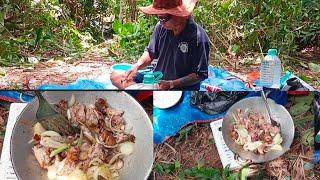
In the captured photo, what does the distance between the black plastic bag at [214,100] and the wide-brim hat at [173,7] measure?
1.60ft

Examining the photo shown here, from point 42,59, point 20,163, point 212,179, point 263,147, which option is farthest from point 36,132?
point 42,59

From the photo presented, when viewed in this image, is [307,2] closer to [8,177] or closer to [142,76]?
[142,76]

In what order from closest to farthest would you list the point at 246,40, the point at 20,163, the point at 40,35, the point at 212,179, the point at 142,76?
1. the point at 20,163
2. the point at 212,179
3. the point at 142,76
4. the point at 40,35
5. the point at 246,40

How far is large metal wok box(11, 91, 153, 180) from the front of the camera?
152 centimetres

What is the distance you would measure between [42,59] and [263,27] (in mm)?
1256

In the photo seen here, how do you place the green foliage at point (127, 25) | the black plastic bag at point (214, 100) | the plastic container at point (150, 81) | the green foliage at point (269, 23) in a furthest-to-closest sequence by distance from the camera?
the green foliage at point (269, 23)
the green foliage at point (127, 25)
the plastic container at point (150, 81)
the black plastic bag at point (214, 100)

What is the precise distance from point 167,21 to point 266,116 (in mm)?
606

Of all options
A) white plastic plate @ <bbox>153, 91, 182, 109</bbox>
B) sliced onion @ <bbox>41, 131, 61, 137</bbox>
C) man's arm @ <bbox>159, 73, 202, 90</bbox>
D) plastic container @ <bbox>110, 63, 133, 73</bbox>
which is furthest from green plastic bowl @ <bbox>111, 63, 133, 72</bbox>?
sliced onion @ <bbox>41, 131, 61, 137</bbox>

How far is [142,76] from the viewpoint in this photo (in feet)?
6.59

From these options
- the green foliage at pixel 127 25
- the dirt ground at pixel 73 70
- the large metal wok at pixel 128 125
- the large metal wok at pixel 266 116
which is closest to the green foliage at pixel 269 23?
the green foliage at pixel 127 25

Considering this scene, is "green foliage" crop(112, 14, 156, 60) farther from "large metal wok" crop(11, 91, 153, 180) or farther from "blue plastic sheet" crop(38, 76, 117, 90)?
"large metal wok" crop(11, 91, 153, 180)

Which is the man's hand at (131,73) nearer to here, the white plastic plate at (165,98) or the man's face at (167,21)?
the man's face at (167,21)

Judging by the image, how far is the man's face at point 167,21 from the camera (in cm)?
203

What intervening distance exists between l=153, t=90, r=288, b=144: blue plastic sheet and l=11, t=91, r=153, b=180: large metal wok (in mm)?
26
